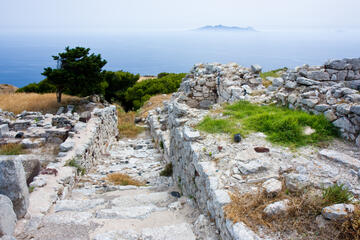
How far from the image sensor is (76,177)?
23.9 ft

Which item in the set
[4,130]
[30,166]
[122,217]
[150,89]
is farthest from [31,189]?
[150,89]

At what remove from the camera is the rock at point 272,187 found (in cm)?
370

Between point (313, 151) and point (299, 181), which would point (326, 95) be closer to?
point (313, 151)

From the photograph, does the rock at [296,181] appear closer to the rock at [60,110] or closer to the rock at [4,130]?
the rock at [4,130]

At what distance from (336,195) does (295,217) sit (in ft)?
2.18

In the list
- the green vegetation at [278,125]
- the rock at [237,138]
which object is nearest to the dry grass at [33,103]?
the green vegetation at [278,125]

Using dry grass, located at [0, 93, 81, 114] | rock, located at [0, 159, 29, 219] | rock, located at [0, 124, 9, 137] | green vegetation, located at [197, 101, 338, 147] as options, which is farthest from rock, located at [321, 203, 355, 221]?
dry grass, located at [0, 93, 81, 114]

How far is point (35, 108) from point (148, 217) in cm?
1584

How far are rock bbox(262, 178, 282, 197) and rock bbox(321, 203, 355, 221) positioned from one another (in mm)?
655

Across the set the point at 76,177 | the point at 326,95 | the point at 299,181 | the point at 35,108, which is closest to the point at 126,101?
the point at 35,108

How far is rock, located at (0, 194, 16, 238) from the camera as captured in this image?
3676mm

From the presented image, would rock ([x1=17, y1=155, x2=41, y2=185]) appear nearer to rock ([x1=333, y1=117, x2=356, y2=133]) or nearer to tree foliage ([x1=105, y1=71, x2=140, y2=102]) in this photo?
rock ([x1=333, y1=117, x2=356, y2=133])

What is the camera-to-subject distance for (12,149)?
8.66 m

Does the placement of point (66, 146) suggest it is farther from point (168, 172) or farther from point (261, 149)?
point (261, 149)
